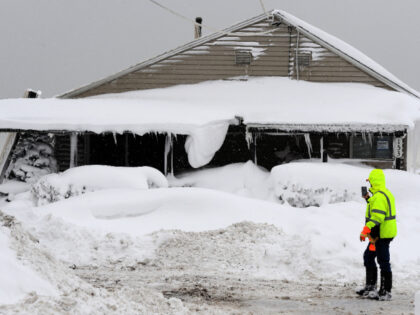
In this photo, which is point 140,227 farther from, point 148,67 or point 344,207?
point 148,67

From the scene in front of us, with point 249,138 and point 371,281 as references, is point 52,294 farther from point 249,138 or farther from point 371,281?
point 249,138

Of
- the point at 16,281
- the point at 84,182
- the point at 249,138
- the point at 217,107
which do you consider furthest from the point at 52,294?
the point at 217,107

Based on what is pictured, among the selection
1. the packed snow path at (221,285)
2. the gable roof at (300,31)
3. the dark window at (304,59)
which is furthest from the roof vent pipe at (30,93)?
the packed snow path at (221,285)

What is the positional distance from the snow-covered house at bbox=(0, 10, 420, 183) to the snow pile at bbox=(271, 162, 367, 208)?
2.79 meters

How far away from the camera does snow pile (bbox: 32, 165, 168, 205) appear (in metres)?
15.1

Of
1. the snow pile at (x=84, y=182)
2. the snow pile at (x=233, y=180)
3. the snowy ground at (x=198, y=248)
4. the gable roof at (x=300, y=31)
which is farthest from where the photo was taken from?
the gable roof at (x=300, y=31)

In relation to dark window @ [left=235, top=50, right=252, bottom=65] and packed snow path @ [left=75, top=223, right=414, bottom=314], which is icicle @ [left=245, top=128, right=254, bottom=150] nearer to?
dark window @ [left=235, top=50, right=252, bottom=65]

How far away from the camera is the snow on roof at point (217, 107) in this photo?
1817cm

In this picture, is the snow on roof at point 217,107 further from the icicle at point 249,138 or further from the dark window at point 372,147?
the dark window at point 372,147

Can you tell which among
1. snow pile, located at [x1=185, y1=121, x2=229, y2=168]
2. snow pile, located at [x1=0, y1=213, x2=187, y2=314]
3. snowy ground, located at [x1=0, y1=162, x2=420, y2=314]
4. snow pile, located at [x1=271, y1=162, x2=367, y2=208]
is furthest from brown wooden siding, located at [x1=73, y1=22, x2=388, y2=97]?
snow pile, located at [x1=0, y1=213, x2=187, y2=314]

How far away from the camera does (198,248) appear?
10.5 metres

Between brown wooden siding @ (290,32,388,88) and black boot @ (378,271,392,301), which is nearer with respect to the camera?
black boot @ (378,271,392,301)

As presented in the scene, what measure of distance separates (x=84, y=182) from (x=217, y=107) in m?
6.43

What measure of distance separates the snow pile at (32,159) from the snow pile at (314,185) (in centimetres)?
706
